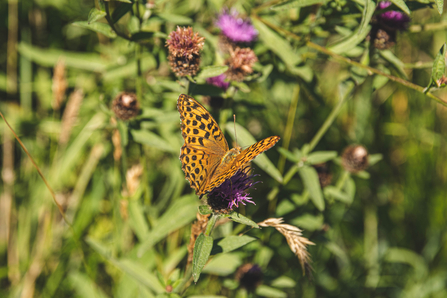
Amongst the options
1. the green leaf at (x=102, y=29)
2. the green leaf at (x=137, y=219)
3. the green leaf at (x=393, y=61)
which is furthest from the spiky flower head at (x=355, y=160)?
the green leaf at (x=102, y=29)

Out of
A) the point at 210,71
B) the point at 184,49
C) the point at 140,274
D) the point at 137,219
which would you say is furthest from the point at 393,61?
the point at 140,274

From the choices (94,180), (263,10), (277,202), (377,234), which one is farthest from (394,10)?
(94,180)

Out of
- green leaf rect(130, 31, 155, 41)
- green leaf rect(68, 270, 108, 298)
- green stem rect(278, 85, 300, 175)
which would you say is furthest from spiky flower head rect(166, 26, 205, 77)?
green leaf rect(68, 270, 108, 298)

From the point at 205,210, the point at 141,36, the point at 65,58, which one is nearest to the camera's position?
the point at 205,210

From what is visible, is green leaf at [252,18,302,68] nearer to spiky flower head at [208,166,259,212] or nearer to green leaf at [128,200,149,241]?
spiky flower head at [208,166,259,212]

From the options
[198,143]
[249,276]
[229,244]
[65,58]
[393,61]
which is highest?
[393,61]

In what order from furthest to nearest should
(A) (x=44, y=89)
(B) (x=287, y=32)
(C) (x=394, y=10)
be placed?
(A) (x=44, y=89) < (B) (x=287, y=32) < (C) (x=394, y=10)

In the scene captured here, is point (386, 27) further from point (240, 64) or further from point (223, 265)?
point (223, 265)

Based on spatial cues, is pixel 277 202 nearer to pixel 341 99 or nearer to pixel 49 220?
pixel 341 99
